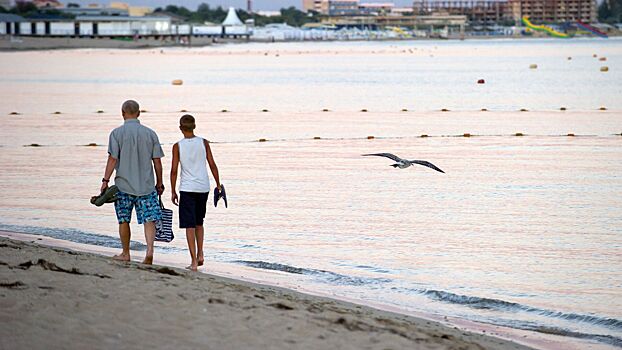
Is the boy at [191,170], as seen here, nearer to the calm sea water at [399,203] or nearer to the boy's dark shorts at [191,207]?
the boy's dark shorts at [191,207]

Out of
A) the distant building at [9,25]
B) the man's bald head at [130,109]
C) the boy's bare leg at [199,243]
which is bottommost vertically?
the boy's bare leg at [199,243]

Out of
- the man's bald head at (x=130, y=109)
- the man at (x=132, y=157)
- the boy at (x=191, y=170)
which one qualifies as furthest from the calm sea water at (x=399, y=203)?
the man's bald head at (x=130, y=109)

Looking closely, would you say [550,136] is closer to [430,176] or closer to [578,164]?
[578,164]

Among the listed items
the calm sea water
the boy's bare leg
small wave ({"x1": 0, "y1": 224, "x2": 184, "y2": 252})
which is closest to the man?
the boy's bare leg

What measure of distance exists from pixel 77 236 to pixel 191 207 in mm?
3177

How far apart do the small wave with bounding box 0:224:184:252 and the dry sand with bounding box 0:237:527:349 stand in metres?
3.18

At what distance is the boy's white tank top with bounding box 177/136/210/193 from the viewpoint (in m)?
10.3

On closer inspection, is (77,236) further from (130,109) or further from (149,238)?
(130,109)

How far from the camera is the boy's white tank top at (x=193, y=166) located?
10344 millimetres

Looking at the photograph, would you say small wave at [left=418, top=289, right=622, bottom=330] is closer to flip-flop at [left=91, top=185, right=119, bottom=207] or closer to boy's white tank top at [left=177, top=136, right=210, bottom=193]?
boy's white tank top at [left=177, top=136, right=210, bottom=193]

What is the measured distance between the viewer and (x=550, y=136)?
2672 centimetres

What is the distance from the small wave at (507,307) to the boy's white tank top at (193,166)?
230cm

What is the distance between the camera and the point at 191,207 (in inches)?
413

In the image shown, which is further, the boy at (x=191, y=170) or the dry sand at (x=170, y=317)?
the boy at (x=191, y=170)
